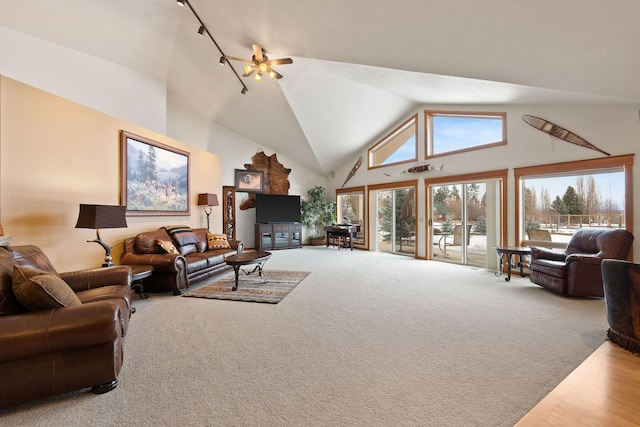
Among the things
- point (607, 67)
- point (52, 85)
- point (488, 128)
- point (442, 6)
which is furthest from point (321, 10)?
point (488, 128)

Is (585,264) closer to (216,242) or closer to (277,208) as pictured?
(216,242)

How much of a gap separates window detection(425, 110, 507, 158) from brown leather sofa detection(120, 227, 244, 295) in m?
5.61

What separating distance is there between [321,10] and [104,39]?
3674mm


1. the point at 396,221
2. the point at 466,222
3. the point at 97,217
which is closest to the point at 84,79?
the point at 97,217

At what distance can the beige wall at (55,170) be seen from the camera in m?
2.82

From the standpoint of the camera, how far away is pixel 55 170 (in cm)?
320

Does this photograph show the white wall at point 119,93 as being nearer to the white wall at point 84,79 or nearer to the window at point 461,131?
the white wall at point 84,79

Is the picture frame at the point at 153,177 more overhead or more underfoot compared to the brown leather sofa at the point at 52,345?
more overhead

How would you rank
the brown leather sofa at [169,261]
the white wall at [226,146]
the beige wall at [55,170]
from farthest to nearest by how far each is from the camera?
the white wall at [226,146]
the brown leather sofa at [169,261]
the beige wall at [55,170]

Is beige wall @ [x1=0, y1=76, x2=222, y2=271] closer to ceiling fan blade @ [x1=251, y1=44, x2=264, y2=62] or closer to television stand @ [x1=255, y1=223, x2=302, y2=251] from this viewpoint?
ceiling fan blade @ [x1=251, y1=44, x2=264, y2=62]

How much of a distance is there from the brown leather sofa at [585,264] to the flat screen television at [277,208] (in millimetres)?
6171

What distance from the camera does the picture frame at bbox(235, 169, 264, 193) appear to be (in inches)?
308

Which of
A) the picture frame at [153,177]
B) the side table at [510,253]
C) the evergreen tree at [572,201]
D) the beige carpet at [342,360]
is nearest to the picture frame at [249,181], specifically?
the picture frame at [153,177]

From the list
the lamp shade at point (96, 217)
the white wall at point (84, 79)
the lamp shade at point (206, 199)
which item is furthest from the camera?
the lamp shade at point (206, 199)
